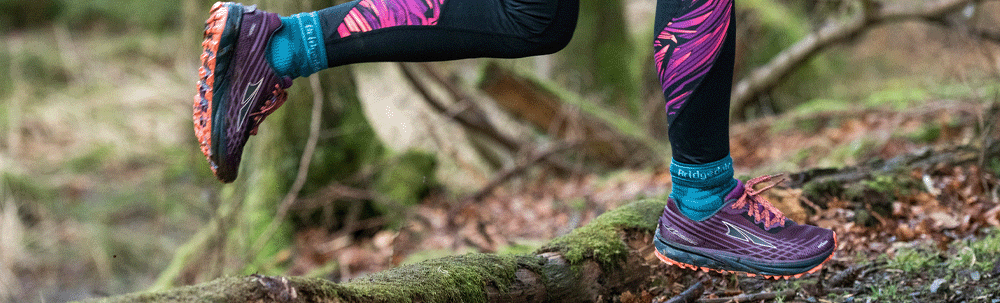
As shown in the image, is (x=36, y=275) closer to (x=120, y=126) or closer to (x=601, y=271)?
(x=120, y=126)

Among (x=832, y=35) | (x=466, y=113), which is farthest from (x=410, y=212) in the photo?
(x=832, y=35)

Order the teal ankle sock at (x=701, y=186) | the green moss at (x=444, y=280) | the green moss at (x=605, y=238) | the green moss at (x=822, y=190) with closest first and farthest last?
the green moss at (x=444, y=280)
the teal ankle sock at (x=701, y=186)
the green moss at (x=605, y=238)
the green moss at (x=822, y=190)

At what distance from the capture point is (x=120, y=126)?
8609 mm

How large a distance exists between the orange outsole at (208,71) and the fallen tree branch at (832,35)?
509cm

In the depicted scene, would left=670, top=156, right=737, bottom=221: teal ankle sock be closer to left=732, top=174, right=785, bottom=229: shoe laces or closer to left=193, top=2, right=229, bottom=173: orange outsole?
left=732, top=174, right=785, bottom=229: shoe laces

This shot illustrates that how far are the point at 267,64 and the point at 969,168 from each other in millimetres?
2853

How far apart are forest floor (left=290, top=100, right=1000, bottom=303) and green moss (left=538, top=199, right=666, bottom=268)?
124 millimetres

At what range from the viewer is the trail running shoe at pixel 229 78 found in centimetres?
162

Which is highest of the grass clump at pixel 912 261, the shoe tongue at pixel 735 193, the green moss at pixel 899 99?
the shoe tongue at pixel 735 193

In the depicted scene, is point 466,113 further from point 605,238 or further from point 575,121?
point 605,238

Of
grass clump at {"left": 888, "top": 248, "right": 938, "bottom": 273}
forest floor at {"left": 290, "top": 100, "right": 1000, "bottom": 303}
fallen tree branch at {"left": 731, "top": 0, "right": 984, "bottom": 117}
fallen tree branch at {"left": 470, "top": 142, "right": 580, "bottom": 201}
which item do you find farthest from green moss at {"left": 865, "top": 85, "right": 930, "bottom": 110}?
grass clump at {"left": 888, "top": 248, "right": 938, "bottom": 273}

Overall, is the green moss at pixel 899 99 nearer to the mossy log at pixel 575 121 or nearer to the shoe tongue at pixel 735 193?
the mossy log at pixel 575 121

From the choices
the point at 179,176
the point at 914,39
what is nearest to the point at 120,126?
the point at 179,176

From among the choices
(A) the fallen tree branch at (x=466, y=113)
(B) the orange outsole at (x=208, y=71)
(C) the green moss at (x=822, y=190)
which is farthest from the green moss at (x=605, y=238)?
(A) the fallen tree branch at (x=466, y=113)
